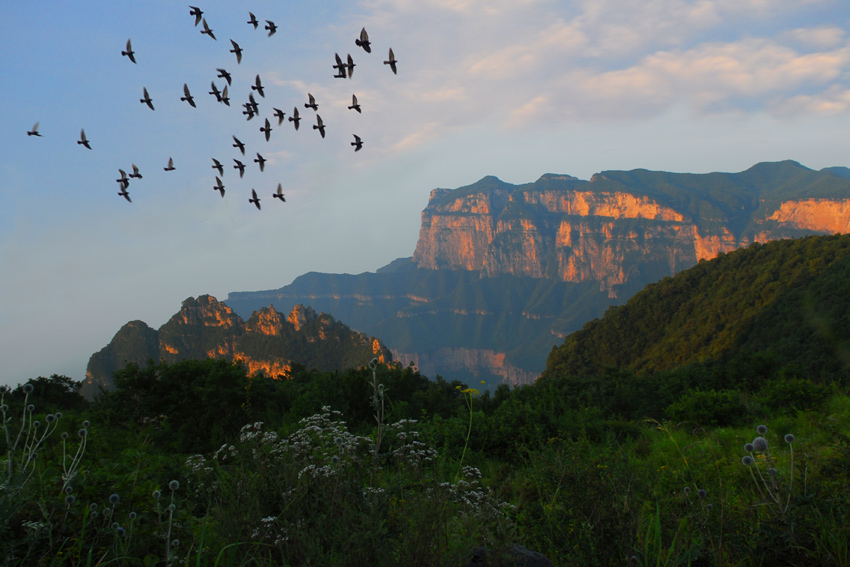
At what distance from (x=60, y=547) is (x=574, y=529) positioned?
3.04 meters

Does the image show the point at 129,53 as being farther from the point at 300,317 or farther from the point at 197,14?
the point at 300,317

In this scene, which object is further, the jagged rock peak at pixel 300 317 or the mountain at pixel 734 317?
the jagged rock peak at pixel 300 317

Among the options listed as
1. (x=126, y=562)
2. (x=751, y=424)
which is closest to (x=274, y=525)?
(x=126, y=562)

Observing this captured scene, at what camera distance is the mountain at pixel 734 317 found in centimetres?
3166

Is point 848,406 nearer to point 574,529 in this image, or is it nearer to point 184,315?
point 574,529

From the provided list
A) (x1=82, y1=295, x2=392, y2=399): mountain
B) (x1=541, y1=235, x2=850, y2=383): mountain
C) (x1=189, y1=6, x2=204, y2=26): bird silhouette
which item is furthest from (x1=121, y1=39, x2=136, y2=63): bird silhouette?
(x1=82, y1=295, x2=392, y2=399): mountain

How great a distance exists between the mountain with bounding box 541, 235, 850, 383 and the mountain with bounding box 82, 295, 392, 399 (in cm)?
4662

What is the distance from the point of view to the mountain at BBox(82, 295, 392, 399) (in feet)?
319

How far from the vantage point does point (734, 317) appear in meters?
44.0

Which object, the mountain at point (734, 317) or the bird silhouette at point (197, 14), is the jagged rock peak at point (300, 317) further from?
the bird silhouette at point (197, 14)

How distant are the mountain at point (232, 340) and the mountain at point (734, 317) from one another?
4662 centimetres

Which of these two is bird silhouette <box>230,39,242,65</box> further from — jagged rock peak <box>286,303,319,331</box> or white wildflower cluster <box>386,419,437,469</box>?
jagged rock peak <box>286,303,319,331</box>

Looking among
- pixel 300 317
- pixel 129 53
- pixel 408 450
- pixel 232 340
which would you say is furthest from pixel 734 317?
pixel 232 340

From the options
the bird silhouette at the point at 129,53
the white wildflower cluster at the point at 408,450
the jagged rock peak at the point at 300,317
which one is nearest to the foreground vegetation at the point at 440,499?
the white wildflower cluster at the point at 408,450
